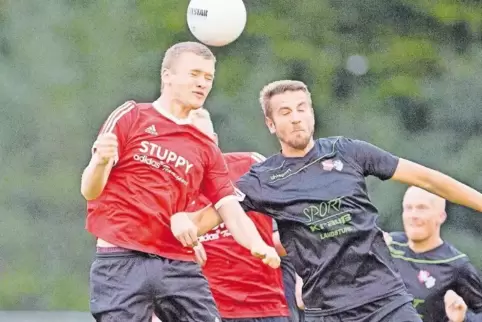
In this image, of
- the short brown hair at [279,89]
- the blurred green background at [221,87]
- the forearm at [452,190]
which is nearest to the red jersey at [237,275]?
the short brown hair at [279,89]

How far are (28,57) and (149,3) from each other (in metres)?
1.65

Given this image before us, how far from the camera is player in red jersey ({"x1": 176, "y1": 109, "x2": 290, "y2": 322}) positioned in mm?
6445

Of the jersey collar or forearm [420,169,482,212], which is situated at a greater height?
the jersey collar

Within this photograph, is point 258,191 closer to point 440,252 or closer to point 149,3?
point 440,252

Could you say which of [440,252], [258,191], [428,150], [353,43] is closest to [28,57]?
[353,43]

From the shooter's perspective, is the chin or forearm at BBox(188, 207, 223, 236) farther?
the chin

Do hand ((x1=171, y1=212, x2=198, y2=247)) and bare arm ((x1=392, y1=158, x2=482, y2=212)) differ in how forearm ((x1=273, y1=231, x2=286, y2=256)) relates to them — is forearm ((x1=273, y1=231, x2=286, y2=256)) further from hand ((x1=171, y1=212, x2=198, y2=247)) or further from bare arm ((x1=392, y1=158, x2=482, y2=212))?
hand ((x1=171, y1=212, x2=198, y2=247))

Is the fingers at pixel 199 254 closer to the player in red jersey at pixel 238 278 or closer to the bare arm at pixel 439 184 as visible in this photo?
the player in red jersey at pixel 238 278

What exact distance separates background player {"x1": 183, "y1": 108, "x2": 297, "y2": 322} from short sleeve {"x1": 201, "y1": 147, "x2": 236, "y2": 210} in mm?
657

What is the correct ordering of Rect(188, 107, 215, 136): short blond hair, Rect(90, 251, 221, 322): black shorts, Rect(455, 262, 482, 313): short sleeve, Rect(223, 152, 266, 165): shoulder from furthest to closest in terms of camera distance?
Rect(455, 262, 482, 313): short sleeve → Rect(223, 152, 266, 165): shoulder → Rect(188, 107, 215, 136): short blond hair → Rect(90, 251, 221, 322): black shorts

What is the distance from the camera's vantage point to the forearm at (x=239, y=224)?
5539 mm

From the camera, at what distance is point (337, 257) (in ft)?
18.2

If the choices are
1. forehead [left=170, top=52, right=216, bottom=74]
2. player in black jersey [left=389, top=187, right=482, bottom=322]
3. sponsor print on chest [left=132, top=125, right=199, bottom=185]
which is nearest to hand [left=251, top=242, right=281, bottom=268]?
sponsor print on chest [left=132, top=125, right=199, bottom=185]

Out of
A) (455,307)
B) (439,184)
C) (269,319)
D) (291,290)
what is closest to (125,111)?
(439,184)
